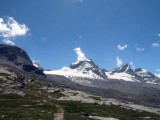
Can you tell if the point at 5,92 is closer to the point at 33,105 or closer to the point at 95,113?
the point at 33,105

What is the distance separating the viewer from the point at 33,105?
93375 millimetres

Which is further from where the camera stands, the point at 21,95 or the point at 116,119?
the point at 21,95

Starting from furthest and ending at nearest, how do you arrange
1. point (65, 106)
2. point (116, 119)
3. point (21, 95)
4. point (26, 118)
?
1. point (21, 95)
2. point (65, 106)
3. point (116, 119)
4. point (26, 118)

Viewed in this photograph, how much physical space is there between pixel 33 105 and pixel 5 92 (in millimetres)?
36248

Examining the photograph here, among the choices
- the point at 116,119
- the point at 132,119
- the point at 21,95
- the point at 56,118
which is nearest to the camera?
the point at 56,118

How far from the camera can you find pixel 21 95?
408ft

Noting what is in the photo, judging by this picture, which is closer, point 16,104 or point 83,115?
point 83,115

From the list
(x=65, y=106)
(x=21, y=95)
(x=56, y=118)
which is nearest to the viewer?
(x=56, y=118)

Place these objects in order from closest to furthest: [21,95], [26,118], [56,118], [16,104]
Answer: [26,118], [56,118], [16,104], [21,95]

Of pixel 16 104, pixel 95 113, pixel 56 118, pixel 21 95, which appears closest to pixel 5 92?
pixel 21 95

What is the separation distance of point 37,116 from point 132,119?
3031cm

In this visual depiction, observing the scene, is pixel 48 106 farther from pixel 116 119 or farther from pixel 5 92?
pixel 5 92

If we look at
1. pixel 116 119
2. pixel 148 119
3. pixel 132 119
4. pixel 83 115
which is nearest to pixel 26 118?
pixel 83 115

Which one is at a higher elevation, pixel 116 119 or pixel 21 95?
pixel 21 95
